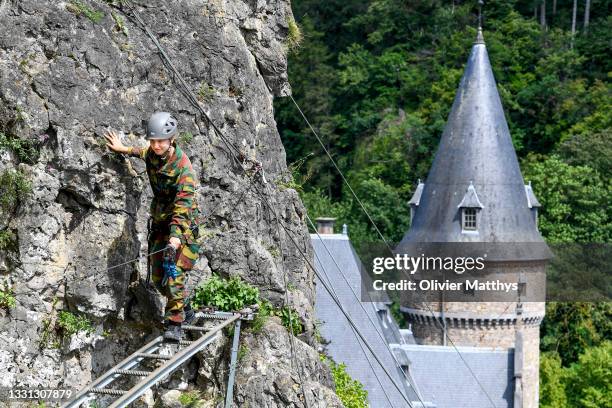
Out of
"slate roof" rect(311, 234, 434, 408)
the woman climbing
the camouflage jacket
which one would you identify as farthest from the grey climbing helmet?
"slate roof" rect(311, 234, 434, 408)

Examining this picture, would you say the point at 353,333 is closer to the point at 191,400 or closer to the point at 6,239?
the point at 191,400

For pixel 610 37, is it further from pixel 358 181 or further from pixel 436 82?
pixel 358 181

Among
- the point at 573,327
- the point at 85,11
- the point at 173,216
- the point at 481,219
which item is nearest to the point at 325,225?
the point at 481,219

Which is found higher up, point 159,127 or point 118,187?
point 159,127

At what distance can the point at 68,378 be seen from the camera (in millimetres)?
7531

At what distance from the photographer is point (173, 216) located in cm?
717

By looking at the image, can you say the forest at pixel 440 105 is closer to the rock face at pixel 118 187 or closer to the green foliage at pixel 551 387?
the green foliage at pixel 551 387

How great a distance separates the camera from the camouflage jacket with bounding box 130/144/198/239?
7.14 m

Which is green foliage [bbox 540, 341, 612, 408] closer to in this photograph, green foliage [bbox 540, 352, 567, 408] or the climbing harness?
green foliage [bbox 540, 352, 567, 408]

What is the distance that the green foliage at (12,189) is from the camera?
715 centimetres

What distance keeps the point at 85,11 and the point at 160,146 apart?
122cm

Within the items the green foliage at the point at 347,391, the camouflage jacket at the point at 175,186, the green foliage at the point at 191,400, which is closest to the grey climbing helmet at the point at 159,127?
the camouflage jacket at the point at 175,186

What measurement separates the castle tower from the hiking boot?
22862 millimetres

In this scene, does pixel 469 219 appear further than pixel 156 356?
Yes
